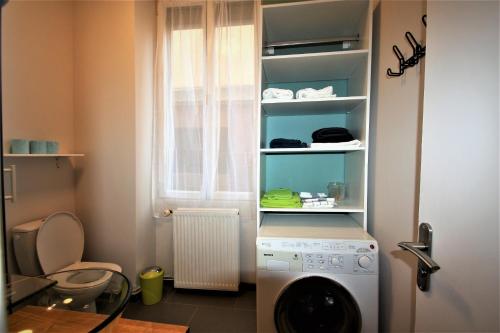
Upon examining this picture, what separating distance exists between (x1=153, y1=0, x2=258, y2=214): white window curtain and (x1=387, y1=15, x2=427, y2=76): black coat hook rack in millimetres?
1071

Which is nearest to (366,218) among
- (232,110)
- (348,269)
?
(348,269)

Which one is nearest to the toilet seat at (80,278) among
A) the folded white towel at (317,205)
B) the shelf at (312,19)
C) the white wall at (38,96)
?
the white wall at (38,96)

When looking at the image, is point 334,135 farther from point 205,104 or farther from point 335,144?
point 205,104

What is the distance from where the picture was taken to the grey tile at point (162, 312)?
1.97 meters

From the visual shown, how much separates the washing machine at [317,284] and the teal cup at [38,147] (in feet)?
5.64

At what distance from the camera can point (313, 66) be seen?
1836 millimetres

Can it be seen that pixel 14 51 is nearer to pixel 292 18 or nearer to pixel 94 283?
pixel 94 283

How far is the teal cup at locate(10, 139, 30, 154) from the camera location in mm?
1665

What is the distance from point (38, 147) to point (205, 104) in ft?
4.24

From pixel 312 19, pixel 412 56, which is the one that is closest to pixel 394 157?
pixel 412 56

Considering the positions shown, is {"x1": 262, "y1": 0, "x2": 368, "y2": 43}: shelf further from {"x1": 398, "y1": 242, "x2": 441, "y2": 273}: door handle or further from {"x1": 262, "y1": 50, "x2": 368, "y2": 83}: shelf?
{"x1": 398, "y1": 242, "x2": 441, "y2": 273}: door handle

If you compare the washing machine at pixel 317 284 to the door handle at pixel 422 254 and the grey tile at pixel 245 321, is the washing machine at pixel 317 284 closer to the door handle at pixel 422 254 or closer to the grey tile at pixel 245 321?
the grey tile at pixel 245 321

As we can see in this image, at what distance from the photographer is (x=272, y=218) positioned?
80.0 inches

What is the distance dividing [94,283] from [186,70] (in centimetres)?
180
